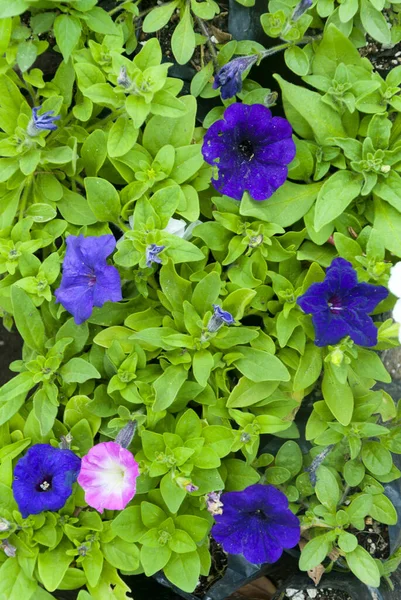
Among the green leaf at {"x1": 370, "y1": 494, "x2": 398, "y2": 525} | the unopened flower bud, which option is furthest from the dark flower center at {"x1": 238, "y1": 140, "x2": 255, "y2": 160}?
the green leaf at {"x1": 370, "y1": 494, "x2": 398, "y2": 525}

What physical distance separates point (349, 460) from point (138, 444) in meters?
0.59

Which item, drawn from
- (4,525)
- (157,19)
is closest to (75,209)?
(157,19)

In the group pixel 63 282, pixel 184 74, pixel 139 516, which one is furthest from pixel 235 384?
pixel 184 74

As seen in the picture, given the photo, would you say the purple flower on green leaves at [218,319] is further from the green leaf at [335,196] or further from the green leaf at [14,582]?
the green leaf at [14,582]

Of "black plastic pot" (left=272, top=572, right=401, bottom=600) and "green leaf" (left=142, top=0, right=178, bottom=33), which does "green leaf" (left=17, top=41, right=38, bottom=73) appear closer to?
"green leaf" (left=142, top=0, right=178, bottom=33)

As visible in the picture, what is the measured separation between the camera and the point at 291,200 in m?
1.60

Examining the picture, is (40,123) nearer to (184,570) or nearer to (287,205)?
(287,205)

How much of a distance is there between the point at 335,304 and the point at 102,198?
637mm

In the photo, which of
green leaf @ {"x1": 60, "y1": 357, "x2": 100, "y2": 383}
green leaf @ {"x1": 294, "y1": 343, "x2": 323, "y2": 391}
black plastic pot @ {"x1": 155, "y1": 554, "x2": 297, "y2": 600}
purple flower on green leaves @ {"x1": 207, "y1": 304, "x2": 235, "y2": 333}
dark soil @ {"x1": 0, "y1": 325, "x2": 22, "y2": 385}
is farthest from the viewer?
dark soil @ {"x1": 0, "y1": 325, "x2": 22, "y2": 385}

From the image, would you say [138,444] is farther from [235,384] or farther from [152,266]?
[152,266]

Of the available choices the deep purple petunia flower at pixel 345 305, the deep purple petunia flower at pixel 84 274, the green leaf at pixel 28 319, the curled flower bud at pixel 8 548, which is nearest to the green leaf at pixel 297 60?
the deep purple petunia flower at pixel 345 305

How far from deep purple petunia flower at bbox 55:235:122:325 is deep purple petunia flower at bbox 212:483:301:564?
60cm

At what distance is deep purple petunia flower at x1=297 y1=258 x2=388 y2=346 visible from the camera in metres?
1.36

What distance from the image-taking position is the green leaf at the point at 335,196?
1503mm
